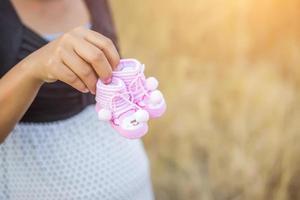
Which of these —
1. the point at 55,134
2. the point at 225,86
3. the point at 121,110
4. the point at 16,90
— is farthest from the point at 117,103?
the point at 225,86

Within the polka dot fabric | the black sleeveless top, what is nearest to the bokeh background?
the black sleeveless top

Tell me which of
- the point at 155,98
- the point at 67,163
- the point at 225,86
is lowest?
the point at 225,86

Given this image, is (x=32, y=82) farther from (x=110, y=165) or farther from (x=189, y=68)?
(x=189, y=68)

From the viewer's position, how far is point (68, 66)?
593 mm

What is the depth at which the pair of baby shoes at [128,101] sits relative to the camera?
2.02ft

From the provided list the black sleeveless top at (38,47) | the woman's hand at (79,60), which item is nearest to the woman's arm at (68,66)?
the woman's hand at (79,60)

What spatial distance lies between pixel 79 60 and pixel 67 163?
274 mm

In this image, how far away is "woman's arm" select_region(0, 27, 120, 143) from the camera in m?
0.59

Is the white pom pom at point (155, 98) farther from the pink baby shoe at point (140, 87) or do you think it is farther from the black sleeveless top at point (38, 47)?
the black sleeveless top at point (38, 47)

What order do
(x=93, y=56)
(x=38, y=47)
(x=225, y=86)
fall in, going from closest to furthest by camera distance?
(x=93, y=56) < (x=38, y=47) < (x=225, y=86)

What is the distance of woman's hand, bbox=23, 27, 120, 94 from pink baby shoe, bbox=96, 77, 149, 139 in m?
0.01

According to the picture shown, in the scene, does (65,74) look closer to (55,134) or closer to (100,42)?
(100,42)

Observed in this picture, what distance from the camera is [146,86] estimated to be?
2.17 ft

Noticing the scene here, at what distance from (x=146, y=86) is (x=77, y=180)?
0.24m
